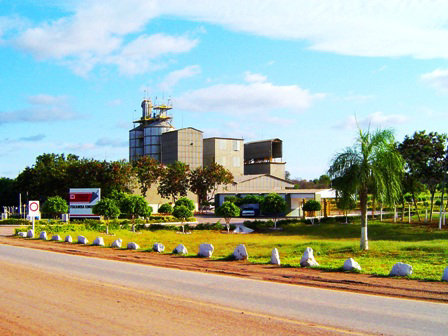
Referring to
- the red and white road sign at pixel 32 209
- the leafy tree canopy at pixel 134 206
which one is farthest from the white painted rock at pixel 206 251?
the leafy tree canopy at pixel 134 206

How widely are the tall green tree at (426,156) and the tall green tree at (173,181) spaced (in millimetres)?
33851

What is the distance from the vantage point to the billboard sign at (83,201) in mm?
47406

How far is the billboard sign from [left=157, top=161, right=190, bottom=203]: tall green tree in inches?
874

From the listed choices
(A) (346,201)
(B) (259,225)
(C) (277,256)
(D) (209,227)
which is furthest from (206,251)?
(B) (259,225)

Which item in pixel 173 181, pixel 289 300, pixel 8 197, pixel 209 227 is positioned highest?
pixel 173 181

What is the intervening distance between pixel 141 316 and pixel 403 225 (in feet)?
122

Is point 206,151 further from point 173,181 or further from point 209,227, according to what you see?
point 209,227

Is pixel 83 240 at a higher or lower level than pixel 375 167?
lower

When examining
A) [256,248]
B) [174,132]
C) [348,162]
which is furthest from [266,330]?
[174,132]

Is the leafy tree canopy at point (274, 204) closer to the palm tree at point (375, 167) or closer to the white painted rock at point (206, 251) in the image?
the palm tree at point (375, 167)

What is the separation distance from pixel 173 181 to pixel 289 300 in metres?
58.4

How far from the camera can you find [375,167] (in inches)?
924

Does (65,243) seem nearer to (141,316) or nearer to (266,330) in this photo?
(141,316)

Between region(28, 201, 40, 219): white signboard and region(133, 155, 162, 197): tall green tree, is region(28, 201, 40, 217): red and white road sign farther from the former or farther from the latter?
region(133, 155, 162, 197): tall green tree
